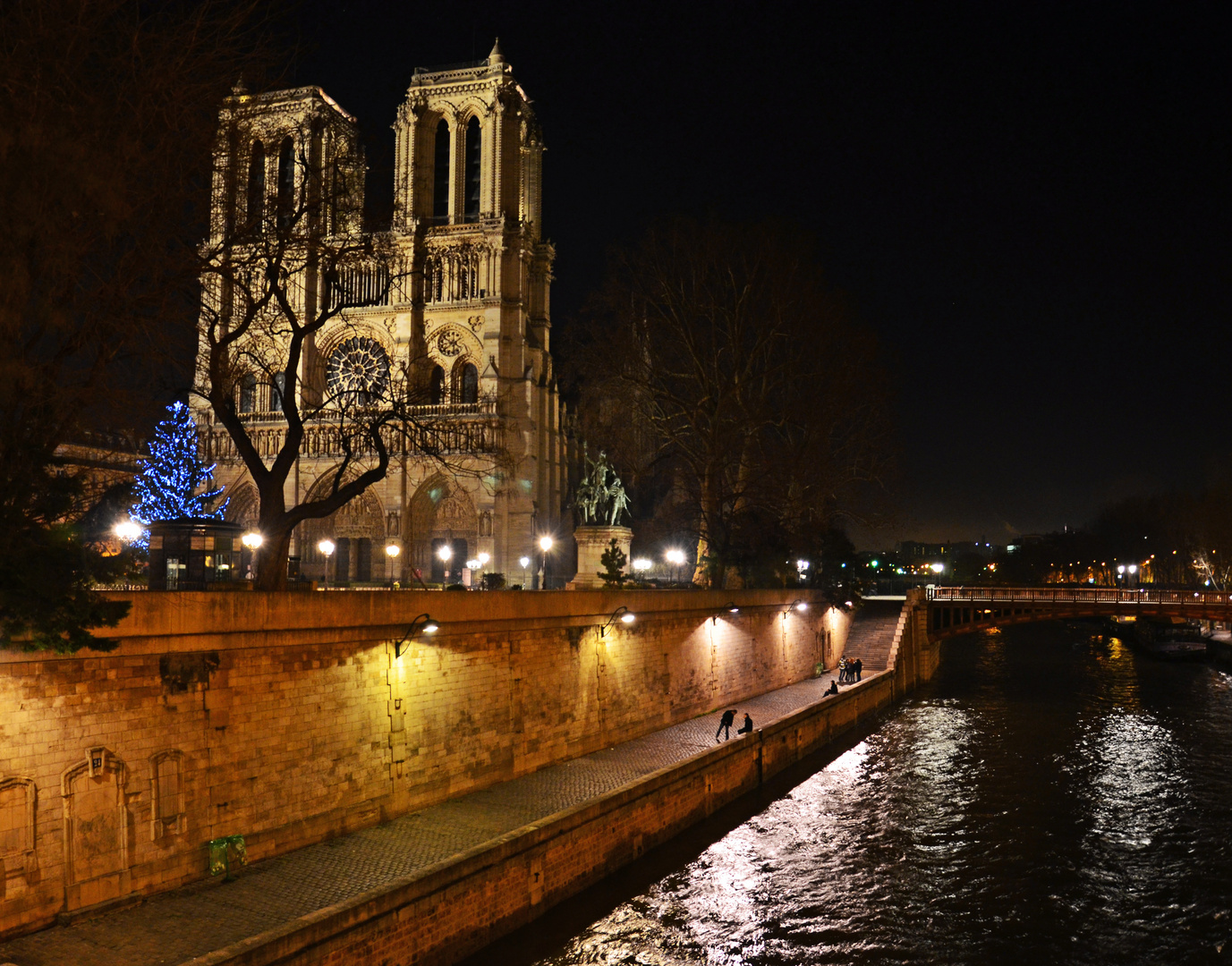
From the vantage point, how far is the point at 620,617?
63.9ft

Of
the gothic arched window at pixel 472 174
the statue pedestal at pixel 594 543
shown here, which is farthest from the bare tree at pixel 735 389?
the gothic arched window at pixel 472 174

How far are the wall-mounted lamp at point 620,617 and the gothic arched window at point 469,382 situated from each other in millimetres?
25429

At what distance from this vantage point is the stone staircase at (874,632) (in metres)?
34.8

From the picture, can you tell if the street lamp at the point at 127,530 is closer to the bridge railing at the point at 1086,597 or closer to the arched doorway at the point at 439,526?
the arched doorway at the point at 439,526

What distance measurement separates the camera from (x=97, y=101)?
1028 centimetres

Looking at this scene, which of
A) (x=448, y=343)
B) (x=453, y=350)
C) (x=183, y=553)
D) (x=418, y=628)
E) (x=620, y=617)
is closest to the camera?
(x=418, y=628)

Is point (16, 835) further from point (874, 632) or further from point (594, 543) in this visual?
point (874, 632)

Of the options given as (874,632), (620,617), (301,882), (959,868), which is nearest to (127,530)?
(620,617)

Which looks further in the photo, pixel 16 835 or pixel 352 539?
pixel 352 539

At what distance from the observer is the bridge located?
38.2 metres

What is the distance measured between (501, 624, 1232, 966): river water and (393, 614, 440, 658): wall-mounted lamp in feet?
12.1

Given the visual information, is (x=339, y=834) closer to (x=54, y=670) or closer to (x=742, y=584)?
(x=54, y=670)

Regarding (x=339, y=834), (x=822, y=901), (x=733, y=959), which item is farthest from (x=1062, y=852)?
(x=339, y=834)

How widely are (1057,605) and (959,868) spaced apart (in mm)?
26205
